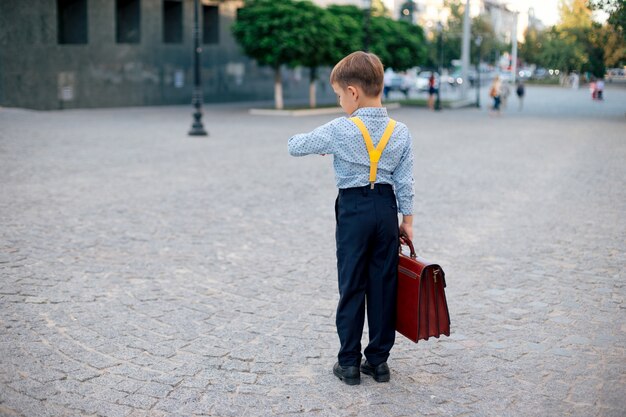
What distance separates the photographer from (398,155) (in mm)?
4207

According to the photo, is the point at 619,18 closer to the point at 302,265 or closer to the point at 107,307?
the point at 302,265

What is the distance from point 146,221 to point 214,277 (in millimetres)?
2688

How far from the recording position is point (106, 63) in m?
30.9

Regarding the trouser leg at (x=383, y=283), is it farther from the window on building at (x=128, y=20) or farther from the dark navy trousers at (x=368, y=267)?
the window on building at (x=128, y=20)

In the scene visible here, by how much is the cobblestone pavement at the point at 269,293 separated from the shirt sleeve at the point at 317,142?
1.30 m

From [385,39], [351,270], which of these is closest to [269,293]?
[351,270]

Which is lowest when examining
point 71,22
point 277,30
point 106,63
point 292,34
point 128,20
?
point 106,63

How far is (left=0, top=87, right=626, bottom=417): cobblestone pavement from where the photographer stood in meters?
4.24

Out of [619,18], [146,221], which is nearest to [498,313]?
[146,221]

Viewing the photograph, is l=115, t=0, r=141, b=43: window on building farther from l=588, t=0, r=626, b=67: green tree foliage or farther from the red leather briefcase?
the red leather briefcase

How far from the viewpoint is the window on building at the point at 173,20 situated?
34.2 meters

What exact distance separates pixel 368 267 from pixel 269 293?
2048mm

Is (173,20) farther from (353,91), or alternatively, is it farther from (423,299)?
(423,299)

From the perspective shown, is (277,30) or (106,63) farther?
(106,63)
